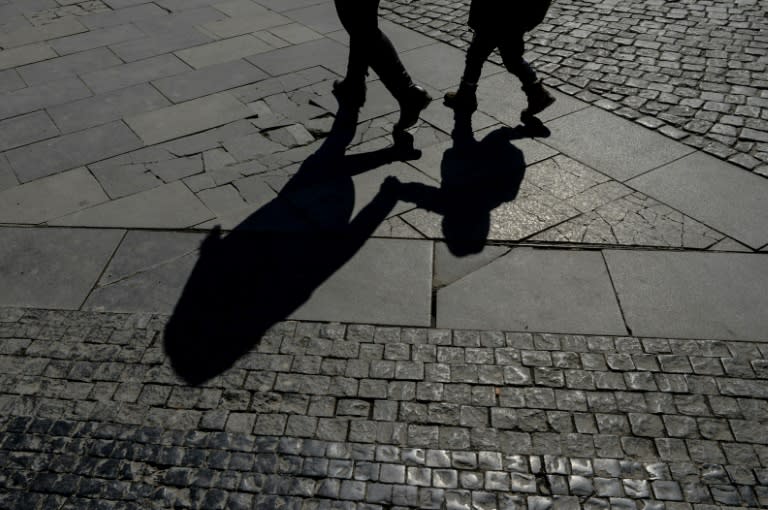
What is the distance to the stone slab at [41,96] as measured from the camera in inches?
254

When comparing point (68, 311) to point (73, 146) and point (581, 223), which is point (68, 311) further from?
point (581, 223)

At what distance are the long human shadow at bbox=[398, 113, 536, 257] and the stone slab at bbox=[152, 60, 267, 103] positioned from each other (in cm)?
233

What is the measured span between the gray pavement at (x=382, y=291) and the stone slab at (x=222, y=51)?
264 mm

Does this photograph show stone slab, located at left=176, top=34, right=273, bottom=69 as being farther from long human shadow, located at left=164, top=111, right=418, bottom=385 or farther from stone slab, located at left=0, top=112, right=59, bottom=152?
long human shadow, located at left=164, top=111, right=418, bottom=385

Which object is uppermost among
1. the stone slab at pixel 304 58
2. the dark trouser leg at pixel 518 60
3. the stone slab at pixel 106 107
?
the dark trouser leg at pixel 518 60

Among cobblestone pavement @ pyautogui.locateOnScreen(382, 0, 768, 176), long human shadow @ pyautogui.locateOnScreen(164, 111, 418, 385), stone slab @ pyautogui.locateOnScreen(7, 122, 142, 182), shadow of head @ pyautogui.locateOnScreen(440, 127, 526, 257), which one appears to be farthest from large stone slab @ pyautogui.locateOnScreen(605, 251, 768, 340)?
stone slab @ pyautogui.locateOnScreen(7, 122, 142, 182)

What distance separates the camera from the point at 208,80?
6840 mm

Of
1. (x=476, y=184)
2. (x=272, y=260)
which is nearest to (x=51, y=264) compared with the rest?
(x=272, y=260)

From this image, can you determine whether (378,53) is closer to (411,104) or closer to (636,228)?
(411,104)

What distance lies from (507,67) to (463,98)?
445 millimetres

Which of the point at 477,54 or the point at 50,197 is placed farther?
the point at 477,54

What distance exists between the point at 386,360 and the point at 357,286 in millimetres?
680

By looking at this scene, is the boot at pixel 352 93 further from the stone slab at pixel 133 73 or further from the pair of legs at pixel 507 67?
the stone slab at pixel 133 73

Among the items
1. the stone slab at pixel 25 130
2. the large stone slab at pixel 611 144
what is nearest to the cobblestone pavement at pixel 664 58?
the large stone slab at pixel 611 144
